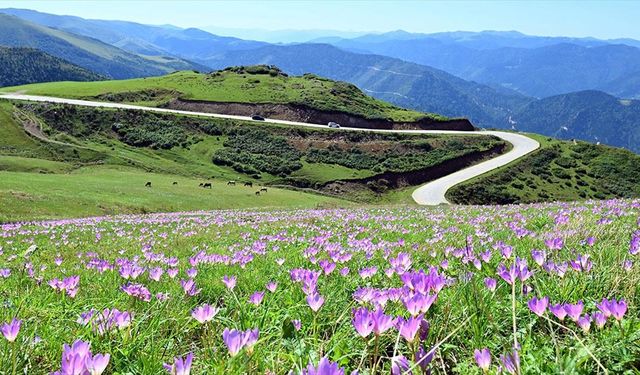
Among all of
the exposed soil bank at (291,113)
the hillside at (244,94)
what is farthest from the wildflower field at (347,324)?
the hillside at (244,94)

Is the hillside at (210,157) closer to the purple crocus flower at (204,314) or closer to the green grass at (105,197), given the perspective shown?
the green grass at (105,197)

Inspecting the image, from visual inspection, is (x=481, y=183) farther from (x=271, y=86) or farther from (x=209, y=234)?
(x=209, y=234)

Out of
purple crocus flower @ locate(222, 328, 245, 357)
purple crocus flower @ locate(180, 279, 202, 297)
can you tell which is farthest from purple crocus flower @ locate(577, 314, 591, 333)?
purple crocus flower @ locate(180, 279, 202, 297)

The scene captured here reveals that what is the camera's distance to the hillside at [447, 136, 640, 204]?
310ft

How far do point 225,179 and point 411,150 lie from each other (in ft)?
162

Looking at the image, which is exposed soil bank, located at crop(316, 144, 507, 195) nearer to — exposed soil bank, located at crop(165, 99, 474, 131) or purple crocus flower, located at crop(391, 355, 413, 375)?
exposed soil bank, located at crop(165, 99, 474, 131)

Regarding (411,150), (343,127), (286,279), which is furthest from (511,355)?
(343,127)

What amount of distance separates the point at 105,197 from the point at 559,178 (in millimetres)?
101498

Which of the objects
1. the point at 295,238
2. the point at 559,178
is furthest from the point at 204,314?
the point at 559,178

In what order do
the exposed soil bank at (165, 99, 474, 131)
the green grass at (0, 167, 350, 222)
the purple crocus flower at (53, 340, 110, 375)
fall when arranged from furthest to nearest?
the exposed soil bank at (165, 99, 474, 131), the green grass at (0, 167, 350, 222), the purple crocus flower at (53, 340, 110, 375)

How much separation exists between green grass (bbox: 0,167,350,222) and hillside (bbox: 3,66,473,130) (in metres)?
68.1

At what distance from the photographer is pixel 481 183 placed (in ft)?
315

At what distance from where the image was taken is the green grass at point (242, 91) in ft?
439

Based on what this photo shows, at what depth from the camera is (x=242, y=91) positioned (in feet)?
465
